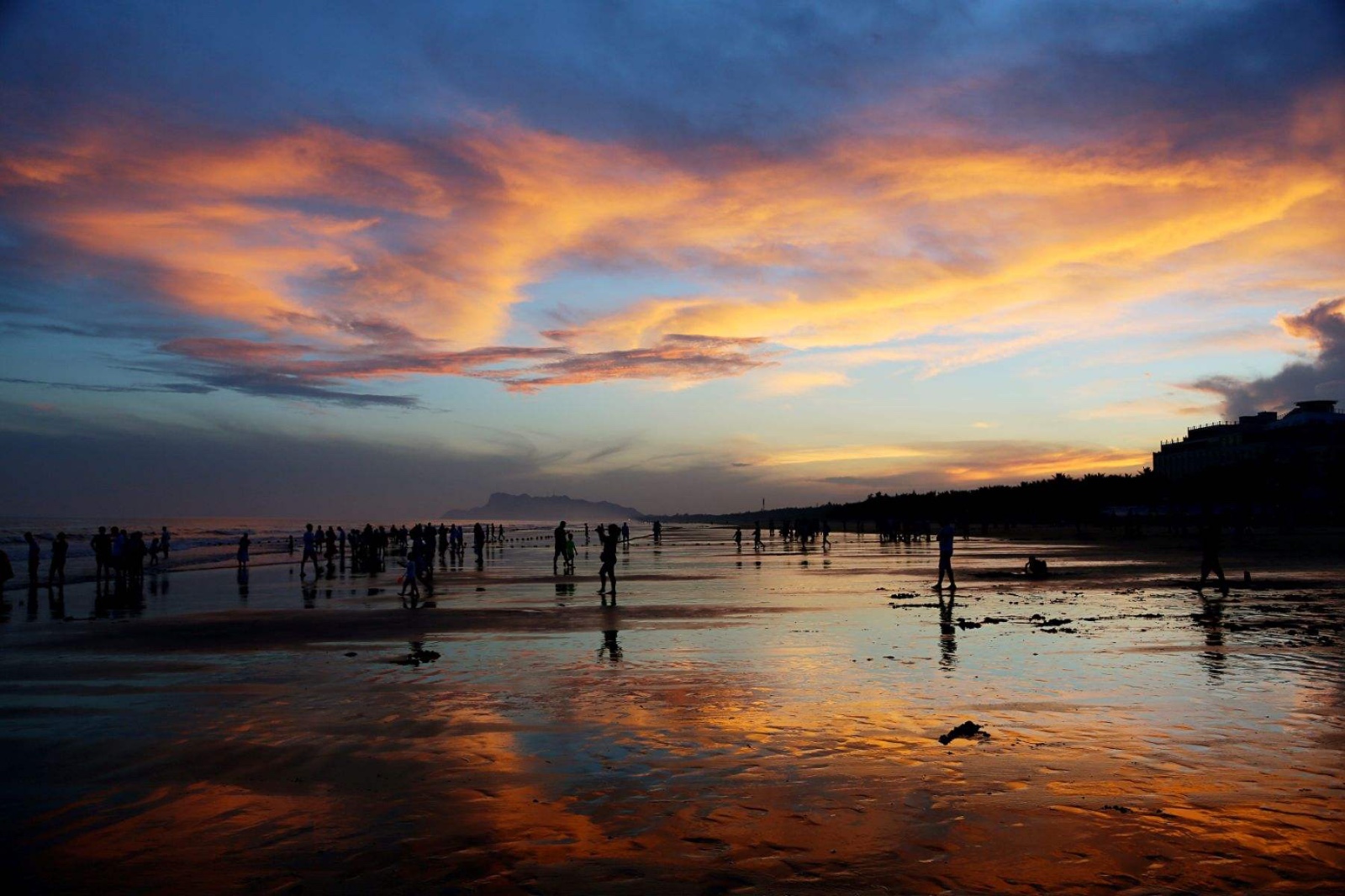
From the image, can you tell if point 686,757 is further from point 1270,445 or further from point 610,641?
point 1270,445

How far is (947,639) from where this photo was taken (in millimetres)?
17875

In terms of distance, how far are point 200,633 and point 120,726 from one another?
36.3 feet

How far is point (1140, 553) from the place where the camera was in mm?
53719

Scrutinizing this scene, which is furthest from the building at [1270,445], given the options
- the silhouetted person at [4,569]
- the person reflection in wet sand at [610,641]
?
the silhouetted person at [4,569]

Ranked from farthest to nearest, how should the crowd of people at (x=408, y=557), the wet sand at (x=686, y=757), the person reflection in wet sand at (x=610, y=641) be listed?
the crowd of people at (x=408, y=557)
the person reflection in wet sand at (x=610, y=641)
the wet sand at (x=686, y=757)

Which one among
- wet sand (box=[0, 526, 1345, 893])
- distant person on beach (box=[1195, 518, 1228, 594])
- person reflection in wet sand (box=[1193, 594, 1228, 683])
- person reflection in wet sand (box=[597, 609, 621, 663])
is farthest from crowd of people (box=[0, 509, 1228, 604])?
wet sand (box=[0, 526, 1345, 893])

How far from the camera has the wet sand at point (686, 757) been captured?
257 inches

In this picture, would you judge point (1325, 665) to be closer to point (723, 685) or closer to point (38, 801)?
point (723, 685)

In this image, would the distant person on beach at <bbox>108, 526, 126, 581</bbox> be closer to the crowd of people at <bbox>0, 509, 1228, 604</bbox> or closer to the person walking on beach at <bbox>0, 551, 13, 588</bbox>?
the crowd of people at <bbox>0, 509, 1228, 604</bbox>

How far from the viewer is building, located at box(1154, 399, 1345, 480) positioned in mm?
137375

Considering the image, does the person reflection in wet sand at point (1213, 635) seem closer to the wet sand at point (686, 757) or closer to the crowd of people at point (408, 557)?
the wet sand at point (686, 757)

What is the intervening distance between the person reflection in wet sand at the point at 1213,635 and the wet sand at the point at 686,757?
0.37ft

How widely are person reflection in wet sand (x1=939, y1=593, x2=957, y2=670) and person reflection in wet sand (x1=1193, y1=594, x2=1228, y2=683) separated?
4075mm

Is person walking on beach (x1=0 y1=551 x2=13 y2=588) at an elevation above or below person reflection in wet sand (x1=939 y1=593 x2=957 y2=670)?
above
